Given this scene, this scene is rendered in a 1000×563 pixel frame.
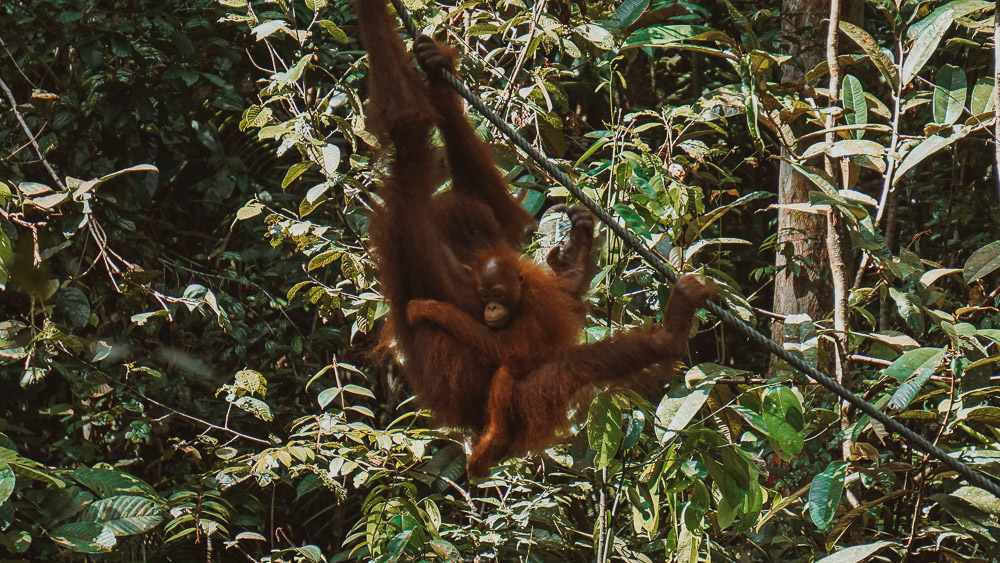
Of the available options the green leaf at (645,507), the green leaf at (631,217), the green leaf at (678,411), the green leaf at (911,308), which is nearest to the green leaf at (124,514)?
the green leaf at (645,507)

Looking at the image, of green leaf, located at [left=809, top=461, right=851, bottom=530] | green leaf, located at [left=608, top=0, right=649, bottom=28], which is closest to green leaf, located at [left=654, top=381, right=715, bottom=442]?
green leaf, located at [left=809, top=461, right=851, bottom=530]

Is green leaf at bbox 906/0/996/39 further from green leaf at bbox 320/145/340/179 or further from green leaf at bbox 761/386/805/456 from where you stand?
green leaf at bbox 320/145/340/179

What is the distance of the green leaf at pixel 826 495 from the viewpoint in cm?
264

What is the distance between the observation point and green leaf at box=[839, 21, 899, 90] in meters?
3.13

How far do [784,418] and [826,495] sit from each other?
1.42ft

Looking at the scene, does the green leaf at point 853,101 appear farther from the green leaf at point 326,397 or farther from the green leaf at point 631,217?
the green leaf at point 326,397

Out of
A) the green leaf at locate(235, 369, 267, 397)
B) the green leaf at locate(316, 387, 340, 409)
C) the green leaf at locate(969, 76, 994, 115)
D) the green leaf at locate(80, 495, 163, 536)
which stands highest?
the green leaf at locate(969, 76, 994, 115)

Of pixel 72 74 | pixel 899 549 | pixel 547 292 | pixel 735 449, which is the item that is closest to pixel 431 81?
pixel 547 292

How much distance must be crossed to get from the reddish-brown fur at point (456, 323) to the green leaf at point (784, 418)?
0.34 m

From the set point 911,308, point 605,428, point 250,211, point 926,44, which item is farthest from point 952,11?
point 250,211

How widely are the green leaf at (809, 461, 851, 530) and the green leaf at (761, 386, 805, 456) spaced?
35cm

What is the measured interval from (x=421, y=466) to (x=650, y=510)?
124 centimetres

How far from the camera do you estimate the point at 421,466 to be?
3732 mm

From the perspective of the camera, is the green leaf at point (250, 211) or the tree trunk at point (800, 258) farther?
the tree trunk at point (800, 258)
